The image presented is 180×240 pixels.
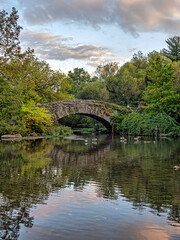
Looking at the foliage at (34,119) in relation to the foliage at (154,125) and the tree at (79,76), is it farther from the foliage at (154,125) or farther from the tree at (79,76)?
the tree at (79,76)

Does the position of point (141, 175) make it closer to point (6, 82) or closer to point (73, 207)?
point (73, 207)

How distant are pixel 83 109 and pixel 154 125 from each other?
22.1 feet

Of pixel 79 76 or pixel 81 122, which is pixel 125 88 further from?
pixel 79 76

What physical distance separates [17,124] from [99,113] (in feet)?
30.4

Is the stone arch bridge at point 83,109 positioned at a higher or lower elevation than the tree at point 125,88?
lower

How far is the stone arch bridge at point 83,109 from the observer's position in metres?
25.5

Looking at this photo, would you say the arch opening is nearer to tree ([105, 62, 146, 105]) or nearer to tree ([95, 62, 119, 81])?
tree ([105, 62, 146, 105])

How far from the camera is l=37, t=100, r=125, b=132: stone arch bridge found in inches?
1003

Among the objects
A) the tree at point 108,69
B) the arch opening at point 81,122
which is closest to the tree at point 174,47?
the tree at point 108,69

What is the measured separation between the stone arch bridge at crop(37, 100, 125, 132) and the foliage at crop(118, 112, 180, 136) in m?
3.24

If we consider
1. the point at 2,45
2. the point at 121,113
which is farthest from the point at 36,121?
the point at 121,113

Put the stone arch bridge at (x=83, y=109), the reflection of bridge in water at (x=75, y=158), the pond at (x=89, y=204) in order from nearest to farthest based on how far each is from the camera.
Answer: the pond at (x=89, y=204)
the reflection of bridge in water at (x=75, y=158)
the stone arch bridge at (x=83, y=109)

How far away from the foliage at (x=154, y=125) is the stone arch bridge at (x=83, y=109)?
3.24 m

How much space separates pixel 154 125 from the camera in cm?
2400
